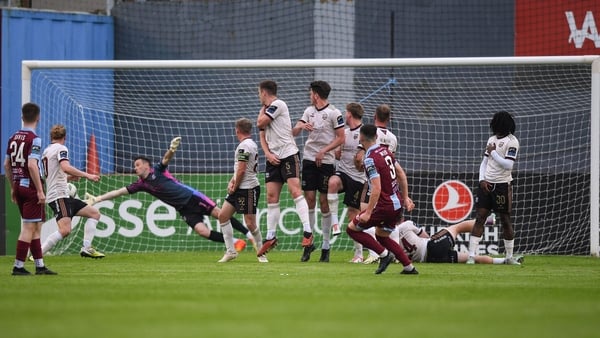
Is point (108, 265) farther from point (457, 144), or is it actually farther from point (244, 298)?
point (457, 144)

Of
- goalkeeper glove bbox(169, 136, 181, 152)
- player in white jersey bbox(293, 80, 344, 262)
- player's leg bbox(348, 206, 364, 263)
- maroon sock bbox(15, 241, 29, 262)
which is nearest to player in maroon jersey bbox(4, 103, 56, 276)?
maroon sock bbox(15, 241, 29, 262)

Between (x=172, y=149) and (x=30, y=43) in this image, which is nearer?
(x=172, y=149)

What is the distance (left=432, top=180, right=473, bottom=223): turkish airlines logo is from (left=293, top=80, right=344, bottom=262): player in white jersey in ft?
11.6

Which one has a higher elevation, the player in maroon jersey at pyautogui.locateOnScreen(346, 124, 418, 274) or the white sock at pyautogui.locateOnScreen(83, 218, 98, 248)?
the player in maroon jersey at pyautogui.locateOnScreen(346, 124, 418, 274)

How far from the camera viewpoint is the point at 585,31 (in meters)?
19.7

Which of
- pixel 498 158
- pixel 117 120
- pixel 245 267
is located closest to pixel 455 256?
pixel 498 158

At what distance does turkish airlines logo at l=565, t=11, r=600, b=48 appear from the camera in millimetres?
19609

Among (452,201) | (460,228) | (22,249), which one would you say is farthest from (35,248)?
(452,201)

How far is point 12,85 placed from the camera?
72.2 ft

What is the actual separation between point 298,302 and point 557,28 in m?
13.3

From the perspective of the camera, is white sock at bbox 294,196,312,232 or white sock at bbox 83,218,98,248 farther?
white sock at bbox 83,218,98,248

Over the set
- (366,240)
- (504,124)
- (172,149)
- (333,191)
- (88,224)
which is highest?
(504,124)

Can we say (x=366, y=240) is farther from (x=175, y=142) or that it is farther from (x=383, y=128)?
(x=175, y=142)

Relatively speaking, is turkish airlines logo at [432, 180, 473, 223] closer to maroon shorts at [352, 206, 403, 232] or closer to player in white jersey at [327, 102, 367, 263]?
player in white jersey at [327, 102, 367, 263]
